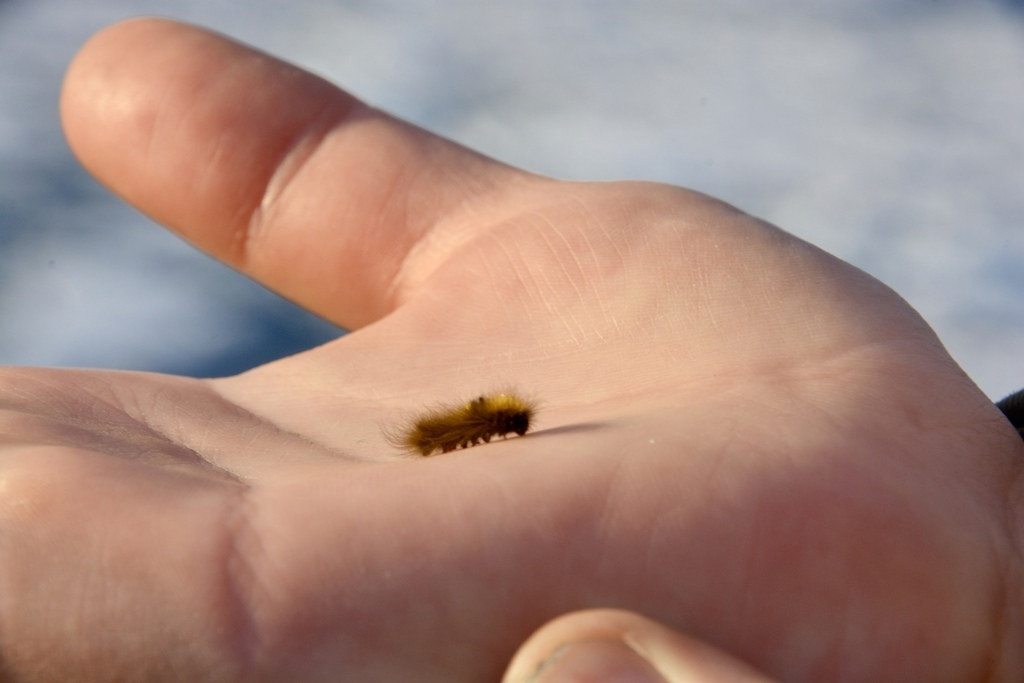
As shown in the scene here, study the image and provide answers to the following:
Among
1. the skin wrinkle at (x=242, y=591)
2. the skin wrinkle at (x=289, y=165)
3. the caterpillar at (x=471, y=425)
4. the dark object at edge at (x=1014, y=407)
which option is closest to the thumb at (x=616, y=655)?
the skin wrinkle at (x=242, y=591)

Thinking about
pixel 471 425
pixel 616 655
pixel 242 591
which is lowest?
pixel 242 591

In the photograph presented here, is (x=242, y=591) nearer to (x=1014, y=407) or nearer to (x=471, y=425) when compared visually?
(x=471, y=425)

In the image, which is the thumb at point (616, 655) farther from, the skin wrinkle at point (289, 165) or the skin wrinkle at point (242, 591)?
the skin wrinkle at point (289, 165)

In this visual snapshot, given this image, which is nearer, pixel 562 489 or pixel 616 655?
pixel 616 655

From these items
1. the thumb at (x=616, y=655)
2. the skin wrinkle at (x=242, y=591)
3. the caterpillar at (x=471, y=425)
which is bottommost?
the skin wrinkle at (x=242, y=591)

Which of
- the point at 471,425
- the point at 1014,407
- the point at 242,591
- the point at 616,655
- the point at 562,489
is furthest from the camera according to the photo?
the point at 1014,407

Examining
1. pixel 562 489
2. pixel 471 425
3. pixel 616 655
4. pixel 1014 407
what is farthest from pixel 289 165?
pixel 616 655

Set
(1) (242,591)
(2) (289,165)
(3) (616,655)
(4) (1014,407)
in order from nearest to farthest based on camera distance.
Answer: (1) (242,591)
(3) (616,655)
(4) (1014,407)
(2) (289,165)
